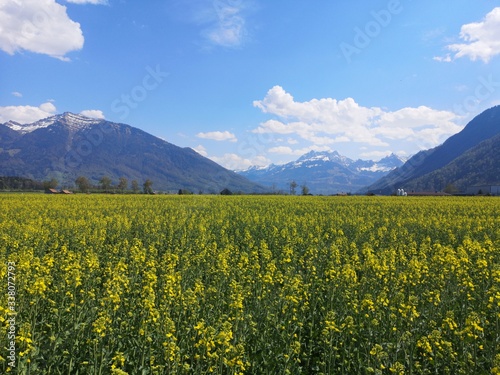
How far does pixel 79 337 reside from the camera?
6.22 meters

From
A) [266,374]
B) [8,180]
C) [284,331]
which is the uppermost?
[8,180]

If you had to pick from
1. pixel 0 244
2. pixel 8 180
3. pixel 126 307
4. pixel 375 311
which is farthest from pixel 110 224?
pixel 8 180

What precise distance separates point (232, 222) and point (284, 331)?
15.7 m

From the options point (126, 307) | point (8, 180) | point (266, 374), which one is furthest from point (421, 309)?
point (8, 180)

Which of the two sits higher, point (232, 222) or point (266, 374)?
point (232, 222)

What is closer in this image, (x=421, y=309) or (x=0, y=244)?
(x=421, y=309)

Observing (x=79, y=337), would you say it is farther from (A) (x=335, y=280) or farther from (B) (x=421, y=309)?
(B) (x=421, y=309)

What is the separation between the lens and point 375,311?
22.6 ft

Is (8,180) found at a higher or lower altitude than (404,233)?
higher

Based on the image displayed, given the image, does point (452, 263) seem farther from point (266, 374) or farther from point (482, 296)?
point (266, 374)

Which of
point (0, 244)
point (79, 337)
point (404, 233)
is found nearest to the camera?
point (79, 337)

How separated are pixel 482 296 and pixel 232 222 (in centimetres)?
1522

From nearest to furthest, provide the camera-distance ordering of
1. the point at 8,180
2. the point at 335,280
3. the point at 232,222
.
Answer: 1. the point at 335,280
2. the point at 232,222
3. the point at 8,180

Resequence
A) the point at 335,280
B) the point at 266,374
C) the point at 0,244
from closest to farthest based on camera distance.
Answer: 1. the point at 266,374
2. the point at 335,280
3. the point at 0,244
